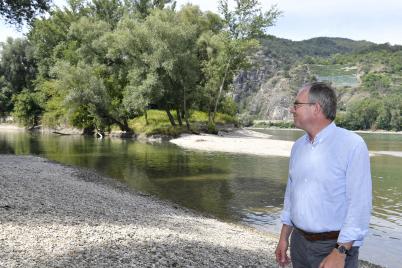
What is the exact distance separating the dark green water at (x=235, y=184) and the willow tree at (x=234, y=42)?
24.2 meters

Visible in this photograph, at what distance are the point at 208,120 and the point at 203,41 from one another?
12.9 metres

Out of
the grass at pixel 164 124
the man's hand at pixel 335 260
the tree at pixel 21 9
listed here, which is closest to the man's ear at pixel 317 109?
the man's hand at pixel 335 260

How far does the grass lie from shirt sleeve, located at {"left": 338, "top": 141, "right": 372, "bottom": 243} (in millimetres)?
58677

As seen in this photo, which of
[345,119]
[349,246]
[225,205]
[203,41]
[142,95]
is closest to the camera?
[349,246]

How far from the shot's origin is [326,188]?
13.7 ft

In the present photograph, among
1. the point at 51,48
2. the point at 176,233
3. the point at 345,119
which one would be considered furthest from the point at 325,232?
the point at 345,119

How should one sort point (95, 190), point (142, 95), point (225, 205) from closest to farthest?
1. point (95, 190)
2. point (225, 205)
3. point (142, 95)

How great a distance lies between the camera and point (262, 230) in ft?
49.0

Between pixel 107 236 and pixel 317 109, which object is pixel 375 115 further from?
pixel 317 109

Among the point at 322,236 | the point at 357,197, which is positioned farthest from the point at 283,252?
the point at 357,197

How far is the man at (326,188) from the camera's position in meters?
3.91

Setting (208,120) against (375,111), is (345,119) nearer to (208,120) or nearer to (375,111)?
(375,111)

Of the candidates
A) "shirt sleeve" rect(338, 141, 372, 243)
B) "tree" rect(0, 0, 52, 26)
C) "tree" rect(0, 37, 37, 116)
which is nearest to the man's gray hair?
"shirt sleeve" rect(338, 141, 372, 243)

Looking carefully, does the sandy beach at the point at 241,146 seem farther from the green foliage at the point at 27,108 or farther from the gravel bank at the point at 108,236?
the green foliage at the point at 27,108
